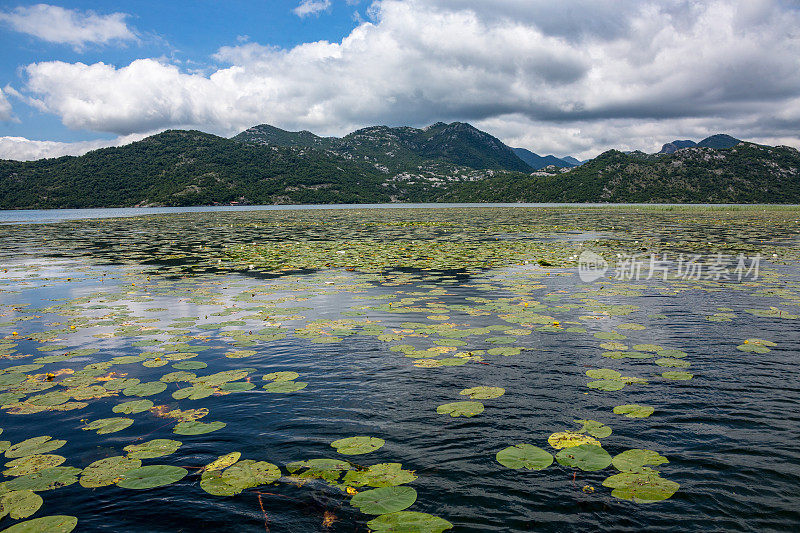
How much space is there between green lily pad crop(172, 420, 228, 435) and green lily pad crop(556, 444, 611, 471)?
4.69 metres

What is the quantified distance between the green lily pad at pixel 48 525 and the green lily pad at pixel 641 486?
A: 5532 mm

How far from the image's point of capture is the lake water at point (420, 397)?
4.39 metres

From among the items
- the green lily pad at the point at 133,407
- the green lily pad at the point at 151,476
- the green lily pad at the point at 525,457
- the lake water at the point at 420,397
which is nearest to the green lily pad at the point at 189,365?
the lake water at the point at 420,397

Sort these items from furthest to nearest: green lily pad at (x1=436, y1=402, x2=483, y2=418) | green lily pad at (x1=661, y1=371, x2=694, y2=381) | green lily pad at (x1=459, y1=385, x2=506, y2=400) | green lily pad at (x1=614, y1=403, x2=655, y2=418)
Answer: green lily pad at (x1=661, y1=371, x2=694, y2=381) → green lily pad at (x1=459, y1=385, x2=506, y2=400) → green lily pad at (x1=436, y1=402, x2=483, y2=418) → green lily pad at (x1=614, y1=403, x2=655, y2=418)

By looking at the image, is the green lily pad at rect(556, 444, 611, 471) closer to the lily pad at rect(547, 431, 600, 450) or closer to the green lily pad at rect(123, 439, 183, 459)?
the lily pad at rect(547, 431, 600, 450)

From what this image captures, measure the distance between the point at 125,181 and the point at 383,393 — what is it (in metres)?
214

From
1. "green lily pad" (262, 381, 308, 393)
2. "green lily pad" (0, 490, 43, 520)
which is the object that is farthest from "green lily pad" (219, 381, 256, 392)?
"green lily pad" (0, 490, 43, 520)

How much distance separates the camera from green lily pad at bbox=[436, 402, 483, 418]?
6.34 meters

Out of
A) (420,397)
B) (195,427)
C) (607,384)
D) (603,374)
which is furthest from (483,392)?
(195,427)

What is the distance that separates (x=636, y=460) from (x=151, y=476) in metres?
5.76

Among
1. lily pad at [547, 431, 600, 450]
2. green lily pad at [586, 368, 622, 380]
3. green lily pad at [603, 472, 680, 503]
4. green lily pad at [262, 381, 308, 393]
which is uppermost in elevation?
green lily pad at [586, 368, 622, 380]

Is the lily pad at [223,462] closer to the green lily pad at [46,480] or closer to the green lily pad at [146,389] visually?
the green lily pad at [46,480]

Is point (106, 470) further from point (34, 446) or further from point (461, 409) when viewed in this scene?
point (461, 409)

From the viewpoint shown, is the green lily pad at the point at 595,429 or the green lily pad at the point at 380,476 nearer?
the green lily pad at the point at 380,476
